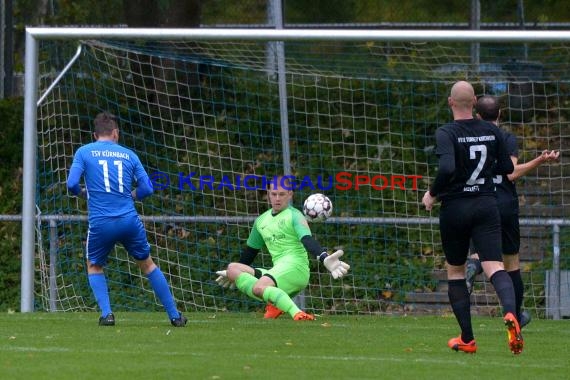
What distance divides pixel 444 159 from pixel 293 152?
857 cm

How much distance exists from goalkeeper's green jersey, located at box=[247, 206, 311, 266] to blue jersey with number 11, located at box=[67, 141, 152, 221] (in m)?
1.84

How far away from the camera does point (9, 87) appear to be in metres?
19.2

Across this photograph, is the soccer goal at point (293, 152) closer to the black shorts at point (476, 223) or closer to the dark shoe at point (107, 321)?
the dark shoe at point (107, 321)

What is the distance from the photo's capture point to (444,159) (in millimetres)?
8109

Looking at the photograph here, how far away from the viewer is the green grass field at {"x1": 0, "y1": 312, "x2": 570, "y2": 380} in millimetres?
7352

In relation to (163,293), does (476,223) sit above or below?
above

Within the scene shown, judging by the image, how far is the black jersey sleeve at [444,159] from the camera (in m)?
8.08

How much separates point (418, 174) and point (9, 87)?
6585 mm

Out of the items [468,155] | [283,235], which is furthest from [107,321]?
[468,155]

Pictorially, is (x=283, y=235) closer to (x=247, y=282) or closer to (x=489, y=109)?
(x=247, y=282)

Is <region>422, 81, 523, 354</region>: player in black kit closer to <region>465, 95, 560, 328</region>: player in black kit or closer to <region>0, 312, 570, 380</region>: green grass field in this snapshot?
<region>0, 312, 570, 380</region>: green grass field

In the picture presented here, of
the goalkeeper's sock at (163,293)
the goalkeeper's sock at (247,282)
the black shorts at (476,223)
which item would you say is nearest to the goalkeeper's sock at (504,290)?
the black shorts at (476,223)

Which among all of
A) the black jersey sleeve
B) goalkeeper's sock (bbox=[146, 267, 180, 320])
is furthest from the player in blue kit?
the black jersey sleeve

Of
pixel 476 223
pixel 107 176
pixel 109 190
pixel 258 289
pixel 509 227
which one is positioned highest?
pixel 107 176
